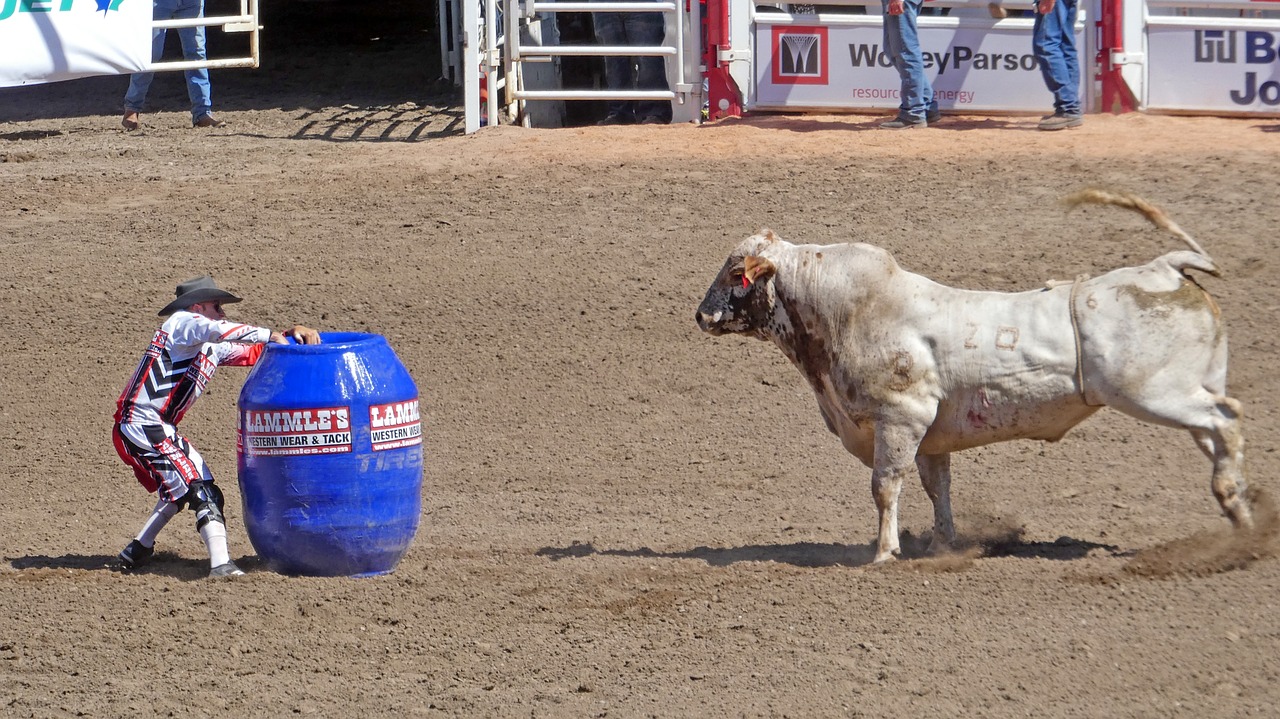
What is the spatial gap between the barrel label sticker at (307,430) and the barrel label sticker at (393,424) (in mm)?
113

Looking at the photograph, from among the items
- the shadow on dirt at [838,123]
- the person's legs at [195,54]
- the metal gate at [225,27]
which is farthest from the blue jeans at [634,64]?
the person's legs at [195,54]

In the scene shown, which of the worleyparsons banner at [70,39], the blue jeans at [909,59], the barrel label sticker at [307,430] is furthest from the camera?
the worleyparsons banner at [70,39]

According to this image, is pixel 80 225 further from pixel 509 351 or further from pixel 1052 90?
pixel 1052 90

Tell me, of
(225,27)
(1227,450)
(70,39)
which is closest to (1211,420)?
(1227,450)

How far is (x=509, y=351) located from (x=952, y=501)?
11.0 feet

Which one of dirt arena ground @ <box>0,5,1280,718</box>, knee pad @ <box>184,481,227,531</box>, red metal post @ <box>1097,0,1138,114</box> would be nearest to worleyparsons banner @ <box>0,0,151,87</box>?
dirt arena ground @ <box>0,5,1280,718</box>

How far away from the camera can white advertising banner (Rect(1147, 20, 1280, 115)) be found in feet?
41.1

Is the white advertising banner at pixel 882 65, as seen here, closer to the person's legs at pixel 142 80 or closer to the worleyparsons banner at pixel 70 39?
the worleyparsons banner at pixel 70 39

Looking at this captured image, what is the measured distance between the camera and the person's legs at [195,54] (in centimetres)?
1375

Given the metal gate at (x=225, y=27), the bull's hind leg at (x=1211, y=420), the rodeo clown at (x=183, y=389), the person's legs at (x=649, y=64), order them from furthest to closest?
the person's legs at (x=649, y=64) → the metal gate at (x=225, y=27) → the rodeo clown at (x=183, y=389) → the bull's hind leg at (x=1211, y=420)

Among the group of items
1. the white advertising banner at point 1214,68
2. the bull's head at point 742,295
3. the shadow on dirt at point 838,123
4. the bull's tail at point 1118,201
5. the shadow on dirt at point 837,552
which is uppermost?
the white advertising banner at point 1214,68

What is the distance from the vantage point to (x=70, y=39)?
1297cm

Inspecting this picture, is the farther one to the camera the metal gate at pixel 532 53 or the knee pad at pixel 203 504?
the metal gate at pixel 532 53

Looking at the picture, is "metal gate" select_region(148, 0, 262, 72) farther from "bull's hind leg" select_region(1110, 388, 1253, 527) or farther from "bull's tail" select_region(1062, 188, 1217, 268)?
"bull's hind leg" select_region(1110, 388, 1253, 527)
